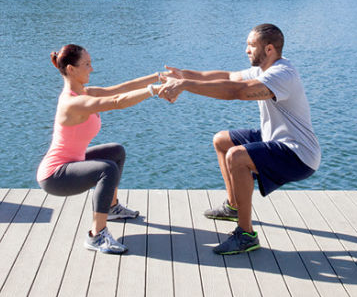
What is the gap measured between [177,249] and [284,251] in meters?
0.74

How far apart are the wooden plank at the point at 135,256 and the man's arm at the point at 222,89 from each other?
3.48 ft

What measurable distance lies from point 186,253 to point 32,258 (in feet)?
3.37

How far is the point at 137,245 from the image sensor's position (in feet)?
11.8

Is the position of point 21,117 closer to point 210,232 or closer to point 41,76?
point 41,76

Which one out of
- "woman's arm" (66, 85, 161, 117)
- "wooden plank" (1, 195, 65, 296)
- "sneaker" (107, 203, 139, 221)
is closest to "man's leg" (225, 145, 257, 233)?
"woman's arm" (66, 85, 161, 117)

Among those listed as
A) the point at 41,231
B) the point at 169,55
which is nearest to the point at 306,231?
the point at 41,231

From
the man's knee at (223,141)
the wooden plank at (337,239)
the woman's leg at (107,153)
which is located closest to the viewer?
the wooden plank at (337,239)

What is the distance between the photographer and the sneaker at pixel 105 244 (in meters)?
3.47

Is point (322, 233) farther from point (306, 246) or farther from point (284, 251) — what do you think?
point (284, 251)

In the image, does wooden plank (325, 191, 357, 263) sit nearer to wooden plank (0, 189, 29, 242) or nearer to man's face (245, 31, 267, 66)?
man's face (245, 31, 267, 66)

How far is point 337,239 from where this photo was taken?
3730 mm

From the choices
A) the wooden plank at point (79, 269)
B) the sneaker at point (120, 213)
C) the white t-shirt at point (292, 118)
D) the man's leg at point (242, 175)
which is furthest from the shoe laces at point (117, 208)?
the white t-shirt at point (292, 118)

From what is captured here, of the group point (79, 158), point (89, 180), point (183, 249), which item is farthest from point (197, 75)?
point (183, 249)

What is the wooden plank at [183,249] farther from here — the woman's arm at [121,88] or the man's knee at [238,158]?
the woman's arm at [121,88]
